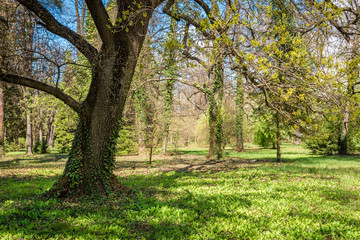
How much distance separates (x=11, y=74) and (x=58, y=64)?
40.2 inches

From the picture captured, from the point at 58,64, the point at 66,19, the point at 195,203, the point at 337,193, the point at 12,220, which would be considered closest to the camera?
the point at 12,220

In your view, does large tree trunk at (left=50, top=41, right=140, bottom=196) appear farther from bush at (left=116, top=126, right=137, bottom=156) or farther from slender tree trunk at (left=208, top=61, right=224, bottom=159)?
bush at (left=116, top=126, right=137, bottom=156)

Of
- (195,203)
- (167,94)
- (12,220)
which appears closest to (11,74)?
(12,220)

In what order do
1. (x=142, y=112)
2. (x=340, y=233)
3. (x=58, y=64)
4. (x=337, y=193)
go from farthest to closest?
(x=142, y=112) < (x=337, y=193) < (x=58, y=64) < (x=340, y=233)

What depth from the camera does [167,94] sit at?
21203 mm

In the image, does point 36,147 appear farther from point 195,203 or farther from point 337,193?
point 337,193

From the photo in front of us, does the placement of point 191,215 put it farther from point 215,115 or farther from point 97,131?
point 215,115

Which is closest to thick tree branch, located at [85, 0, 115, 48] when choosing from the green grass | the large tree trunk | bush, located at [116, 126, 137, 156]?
the large tree trunk

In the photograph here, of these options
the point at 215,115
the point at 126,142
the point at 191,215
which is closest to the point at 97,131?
the point at 191,215

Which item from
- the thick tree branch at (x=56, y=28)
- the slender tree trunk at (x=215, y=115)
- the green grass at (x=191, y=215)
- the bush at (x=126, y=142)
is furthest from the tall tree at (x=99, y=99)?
the bush at (x=126, y=142)

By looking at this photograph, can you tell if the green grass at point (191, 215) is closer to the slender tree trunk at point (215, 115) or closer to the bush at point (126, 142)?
the slender tree trunk at point (215, 115)

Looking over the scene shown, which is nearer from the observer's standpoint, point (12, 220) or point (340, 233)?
point (340, 233)

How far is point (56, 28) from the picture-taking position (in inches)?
224

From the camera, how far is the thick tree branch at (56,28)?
5.44 meters
